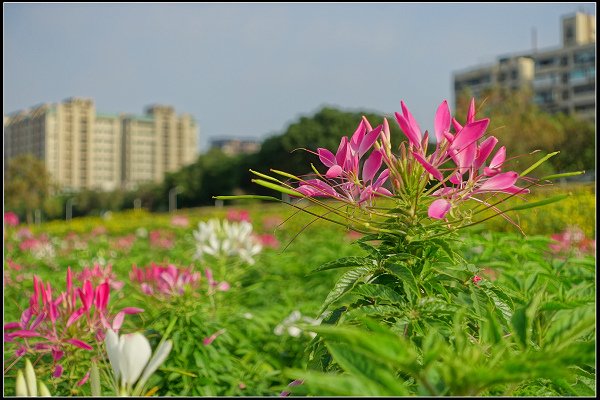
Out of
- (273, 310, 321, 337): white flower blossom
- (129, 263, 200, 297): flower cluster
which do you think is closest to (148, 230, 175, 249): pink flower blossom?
(273, 310, 321, 337): white flower blossom

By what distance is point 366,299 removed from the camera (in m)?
0.88

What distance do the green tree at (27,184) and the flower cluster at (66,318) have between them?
31392 mm

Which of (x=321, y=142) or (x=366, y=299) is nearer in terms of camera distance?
(x=366, y=299)

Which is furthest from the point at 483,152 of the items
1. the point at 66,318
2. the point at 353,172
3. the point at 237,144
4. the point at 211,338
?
the point at 237,144

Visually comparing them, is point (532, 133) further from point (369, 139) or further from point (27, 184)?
point (27, 184)

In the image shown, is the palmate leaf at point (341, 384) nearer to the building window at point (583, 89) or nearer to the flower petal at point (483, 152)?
the flower petal at point (483, 152)

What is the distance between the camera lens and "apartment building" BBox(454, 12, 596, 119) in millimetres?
43469

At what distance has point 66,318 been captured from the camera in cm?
115

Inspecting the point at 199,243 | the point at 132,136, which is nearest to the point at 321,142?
the point at 199,243

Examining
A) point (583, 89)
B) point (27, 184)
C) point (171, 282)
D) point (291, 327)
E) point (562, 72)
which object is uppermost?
point (562, 72)

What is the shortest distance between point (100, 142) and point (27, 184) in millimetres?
52093

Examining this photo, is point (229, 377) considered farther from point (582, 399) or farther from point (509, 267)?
point (582, 399)

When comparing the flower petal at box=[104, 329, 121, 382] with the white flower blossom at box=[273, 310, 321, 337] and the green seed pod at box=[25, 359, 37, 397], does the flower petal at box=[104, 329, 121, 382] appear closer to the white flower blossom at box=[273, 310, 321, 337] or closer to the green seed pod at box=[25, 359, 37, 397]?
the green seed pod at box=[25, 359, 37, 397]

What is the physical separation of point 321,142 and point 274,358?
33.7 metres
